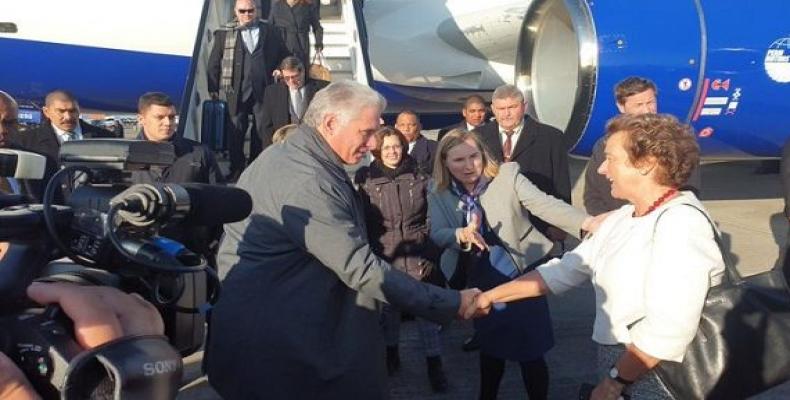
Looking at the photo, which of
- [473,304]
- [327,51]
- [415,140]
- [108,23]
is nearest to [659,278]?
[473,304]

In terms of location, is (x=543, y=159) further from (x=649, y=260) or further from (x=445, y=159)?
(x=649, y=260)

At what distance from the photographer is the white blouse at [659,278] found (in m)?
1.96

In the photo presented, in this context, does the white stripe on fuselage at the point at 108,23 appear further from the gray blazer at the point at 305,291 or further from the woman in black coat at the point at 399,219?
the gray blazer at the point at 305,291

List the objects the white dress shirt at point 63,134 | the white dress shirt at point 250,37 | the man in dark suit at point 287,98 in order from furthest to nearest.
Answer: the white dress shirt at point 250,37, the man in dark suit at point 287,98, the white dress shirt at point 63,134

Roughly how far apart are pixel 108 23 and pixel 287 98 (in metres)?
3.63

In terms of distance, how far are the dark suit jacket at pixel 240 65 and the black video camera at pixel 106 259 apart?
16.0 ft

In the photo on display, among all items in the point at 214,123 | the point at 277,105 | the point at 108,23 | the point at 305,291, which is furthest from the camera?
the point at 108,23

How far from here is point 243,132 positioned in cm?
660

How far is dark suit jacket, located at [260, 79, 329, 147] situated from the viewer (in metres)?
5.90

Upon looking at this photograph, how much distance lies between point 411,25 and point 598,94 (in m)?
3.63

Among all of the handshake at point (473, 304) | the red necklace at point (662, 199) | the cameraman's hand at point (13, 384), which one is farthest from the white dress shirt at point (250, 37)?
the cameraman's hand at point (13, 384)

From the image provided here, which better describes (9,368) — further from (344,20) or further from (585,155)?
(344,20)

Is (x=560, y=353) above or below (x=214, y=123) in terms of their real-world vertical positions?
below

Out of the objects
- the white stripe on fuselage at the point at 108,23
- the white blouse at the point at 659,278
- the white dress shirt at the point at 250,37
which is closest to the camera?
the white blouse at the point at 659,278
